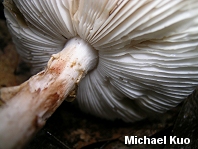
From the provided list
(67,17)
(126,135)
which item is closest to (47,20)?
(67,17)

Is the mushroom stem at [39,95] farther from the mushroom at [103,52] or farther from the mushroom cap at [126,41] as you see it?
the mushroom cap at [126,41]

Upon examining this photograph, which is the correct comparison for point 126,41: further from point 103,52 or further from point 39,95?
point 39,95

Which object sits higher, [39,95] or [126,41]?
[126,41]

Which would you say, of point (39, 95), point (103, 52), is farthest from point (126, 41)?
point (39, 95)

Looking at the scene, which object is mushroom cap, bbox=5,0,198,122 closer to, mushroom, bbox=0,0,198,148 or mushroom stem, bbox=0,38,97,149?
mushroom, bbox=0,0,198,148

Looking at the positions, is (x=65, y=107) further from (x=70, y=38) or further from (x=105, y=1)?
(x=105, y=1)

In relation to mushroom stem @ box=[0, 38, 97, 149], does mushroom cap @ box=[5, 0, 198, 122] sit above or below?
above

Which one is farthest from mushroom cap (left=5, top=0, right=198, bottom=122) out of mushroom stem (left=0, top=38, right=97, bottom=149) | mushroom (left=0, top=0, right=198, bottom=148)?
mushroom stem (left=0, top=38, right=97, bottom=149)
